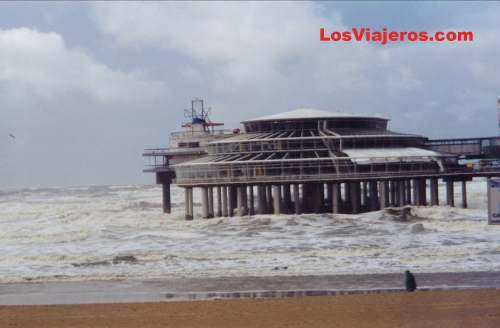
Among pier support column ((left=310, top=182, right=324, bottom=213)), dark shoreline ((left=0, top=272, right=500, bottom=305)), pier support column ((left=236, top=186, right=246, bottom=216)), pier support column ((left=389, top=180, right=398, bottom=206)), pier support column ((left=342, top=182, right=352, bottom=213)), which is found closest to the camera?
dark shoreline ((left=0, top=272, right=500, bottom=305))

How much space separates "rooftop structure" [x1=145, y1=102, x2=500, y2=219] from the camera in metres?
61.5

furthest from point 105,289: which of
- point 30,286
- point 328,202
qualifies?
point 328,202

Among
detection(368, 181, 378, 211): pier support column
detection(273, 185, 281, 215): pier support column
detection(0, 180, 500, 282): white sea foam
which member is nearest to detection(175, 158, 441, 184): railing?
detection(273, 185, 281, 215): pier support column

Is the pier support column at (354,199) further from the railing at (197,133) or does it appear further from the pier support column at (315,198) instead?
the railing at (197,133)

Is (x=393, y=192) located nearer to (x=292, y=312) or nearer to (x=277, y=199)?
(x=277, y=199)

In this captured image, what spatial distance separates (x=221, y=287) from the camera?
3083 centimetres

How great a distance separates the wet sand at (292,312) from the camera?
23.0 meters

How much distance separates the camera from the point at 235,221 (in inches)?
2355

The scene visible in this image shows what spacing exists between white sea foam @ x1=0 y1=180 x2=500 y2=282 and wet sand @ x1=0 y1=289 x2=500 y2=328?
761cm

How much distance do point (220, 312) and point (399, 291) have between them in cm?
557

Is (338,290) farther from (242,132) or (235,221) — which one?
(242,132)

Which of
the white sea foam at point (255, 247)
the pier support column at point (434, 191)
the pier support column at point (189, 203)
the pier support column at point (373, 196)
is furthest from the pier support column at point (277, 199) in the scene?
the pier support column at point (434, 191)

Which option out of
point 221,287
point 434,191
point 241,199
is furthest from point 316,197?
point 221,287

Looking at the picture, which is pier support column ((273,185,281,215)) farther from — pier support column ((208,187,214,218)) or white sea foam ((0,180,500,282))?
pier support column ((208,187,214,218))
